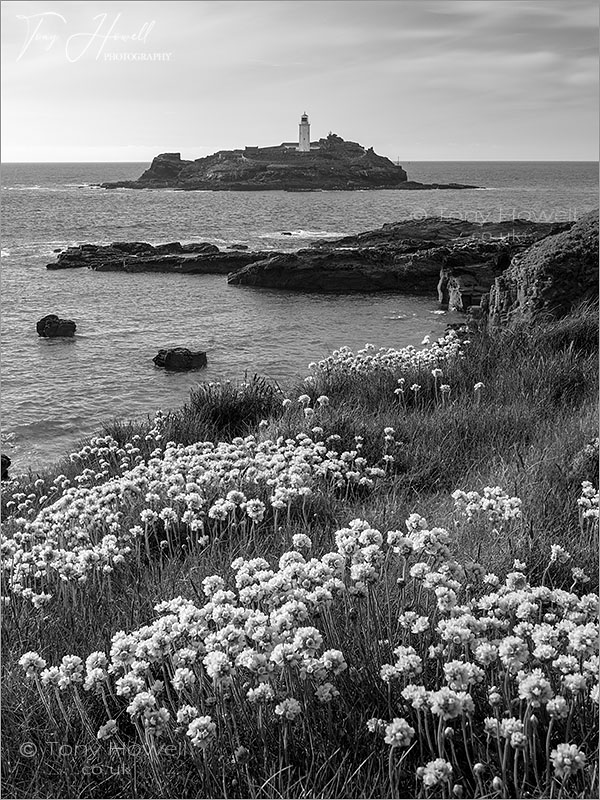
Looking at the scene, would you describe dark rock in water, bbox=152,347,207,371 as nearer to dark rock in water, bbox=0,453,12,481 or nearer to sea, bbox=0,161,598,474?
sea, bbox=0,161,598,474

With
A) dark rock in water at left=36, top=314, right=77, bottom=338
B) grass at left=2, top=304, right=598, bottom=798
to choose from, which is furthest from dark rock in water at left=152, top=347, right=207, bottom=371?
grass at left=2, top=304, right=598, bottom=798

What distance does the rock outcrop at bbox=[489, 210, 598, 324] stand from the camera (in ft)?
42.9

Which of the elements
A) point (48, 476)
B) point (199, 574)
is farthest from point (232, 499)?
point (48, 476)

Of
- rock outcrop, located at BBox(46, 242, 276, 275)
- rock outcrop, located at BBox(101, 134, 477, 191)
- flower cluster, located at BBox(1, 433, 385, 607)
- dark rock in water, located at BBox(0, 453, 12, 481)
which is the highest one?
rock outcrop, located at BBox(101, 134, 477, 191)

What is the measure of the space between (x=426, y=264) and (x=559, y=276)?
70.6 feet

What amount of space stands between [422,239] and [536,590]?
44.7 meters

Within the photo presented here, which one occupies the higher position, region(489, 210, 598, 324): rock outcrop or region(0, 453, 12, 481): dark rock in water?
region(489, 210, 598, 324): rock outcrop

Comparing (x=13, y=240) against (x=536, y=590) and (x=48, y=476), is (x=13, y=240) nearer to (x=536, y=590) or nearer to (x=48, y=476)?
(x=48, y=476)

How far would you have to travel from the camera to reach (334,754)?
9.39 feet

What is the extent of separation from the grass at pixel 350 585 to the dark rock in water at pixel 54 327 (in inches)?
592

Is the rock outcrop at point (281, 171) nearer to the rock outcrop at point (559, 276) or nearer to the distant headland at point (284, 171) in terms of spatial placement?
the distant headland at point (284, 171)

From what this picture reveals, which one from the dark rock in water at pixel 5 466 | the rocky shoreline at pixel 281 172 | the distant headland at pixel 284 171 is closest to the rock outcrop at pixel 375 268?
the dark rock in water at pixel 5 466

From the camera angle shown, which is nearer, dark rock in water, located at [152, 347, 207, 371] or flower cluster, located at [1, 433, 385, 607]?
flower cluster, located at [1, 433, 385, 607]

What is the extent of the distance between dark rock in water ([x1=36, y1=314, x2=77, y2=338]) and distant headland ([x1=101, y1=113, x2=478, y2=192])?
112456 millimetres
